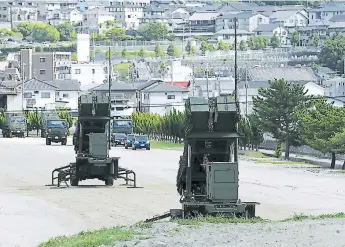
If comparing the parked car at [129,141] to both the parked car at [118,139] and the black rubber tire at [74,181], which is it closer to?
the parked car at [118,139]


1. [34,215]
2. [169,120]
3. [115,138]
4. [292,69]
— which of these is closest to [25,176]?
[34,215]

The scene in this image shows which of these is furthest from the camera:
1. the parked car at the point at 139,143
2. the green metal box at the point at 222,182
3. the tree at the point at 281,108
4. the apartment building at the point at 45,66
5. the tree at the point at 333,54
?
the tree at the point at 333,54

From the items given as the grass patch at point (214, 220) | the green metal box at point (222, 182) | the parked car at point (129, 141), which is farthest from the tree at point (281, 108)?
the grass patch at point (214, 220)

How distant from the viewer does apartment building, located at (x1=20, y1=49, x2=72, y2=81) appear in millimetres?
161200

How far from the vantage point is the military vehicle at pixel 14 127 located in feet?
274

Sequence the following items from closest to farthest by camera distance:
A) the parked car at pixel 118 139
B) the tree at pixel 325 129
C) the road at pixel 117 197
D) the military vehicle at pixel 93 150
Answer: the road at pixel 117 197 → the military vehicle at pixel 93 150 → the tree at pixel 325 129 → the parked car at pixel 118 139

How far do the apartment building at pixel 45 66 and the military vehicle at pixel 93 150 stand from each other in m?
120

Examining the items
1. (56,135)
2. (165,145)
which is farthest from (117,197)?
(165,145)

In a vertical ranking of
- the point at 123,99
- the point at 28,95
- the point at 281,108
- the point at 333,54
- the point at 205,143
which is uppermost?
the point at 205,143

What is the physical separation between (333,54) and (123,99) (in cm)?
7238

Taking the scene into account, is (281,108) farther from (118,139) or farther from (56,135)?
(56,135)

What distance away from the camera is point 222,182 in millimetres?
24172

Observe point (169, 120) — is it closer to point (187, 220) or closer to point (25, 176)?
point (25, 176)

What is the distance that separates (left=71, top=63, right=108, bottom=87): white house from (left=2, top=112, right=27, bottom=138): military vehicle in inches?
3478
